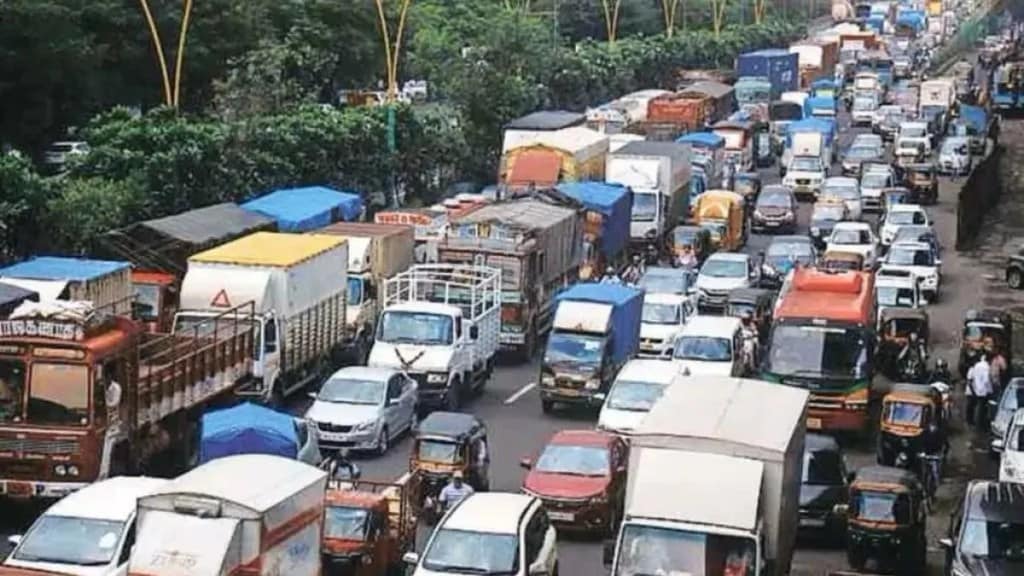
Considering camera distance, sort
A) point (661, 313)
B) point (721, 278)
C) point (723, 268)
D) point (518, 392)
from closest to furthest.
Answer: point (518, 392) → point (661, 313) → point (721, 278) → point (723, 268)

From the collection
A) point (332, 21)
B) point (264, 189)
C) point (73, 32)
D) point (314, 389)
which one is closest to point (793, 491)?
point (314, 389)

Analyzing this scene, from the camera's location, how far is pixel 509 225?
125 feet

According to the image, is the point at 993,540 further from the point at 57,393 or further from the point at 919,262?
the point at 919,262

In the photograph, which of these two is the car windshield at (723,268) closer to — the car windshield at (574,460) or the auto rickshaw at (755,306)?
the auto rickshaw at (755,306)

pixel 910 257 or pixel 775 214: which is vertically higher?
pixel 910 257

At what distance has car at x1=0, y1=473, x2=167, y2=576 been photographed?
1958 centimetres

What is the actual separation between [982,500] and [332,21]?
53117 millimetres

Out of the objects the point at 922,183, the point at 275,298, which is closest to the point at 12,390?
the point at 275,298

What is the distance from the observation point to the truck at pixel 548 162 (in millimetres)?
50188

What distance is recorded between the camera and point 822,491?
24797mm

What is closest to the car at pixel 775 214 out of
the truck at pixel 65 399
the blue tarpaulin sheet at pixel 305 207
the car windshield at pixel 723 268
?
the car windshield at pixel 723 268

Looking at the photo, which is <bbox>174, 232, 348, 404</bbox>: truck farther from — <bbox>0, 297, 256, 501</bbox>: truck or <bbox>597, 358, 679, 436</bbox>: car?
<bbox>597, 358, 679, 436</bbox>: car

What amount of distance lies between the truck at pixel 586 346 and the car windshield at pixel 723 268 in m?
7.58

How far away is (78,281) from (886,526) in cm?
1469
